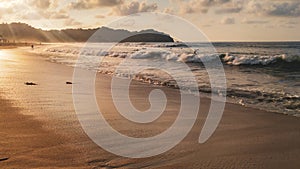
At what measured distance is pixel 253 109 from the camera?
6.84 metres

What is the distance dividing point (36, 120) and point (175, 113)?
2.58 meters

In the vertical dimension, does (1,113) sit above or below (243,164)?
above

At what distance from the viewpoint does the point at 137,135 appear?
4.62 metres

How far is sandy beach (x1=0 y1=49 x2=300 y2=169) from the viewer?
3520 mm

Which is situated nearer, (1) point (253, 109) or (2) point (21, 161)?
(2) point (21, 161)

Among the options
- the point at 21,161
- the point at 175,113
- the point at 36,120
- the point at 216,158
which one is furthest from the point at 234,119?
the point at 21,161

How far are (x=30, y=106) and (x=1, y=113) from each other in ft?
2.57

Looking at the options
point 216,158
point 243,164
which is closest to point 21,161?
point 216,158

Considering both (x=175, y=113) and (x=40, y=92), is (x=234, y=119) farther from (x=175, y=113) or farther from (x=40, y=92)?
(x=40, y=92)

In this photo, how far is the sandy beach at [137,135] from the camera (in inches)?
139

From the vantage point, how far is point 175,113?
20.6 ft

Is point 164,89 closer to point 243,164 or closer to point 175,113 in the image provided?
point 175,113

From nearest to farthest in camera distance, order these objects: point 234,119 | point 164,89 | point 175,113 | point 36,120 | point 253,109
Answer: point 36,120, point 234,119, point 175,113, point 253,109, point 164,89

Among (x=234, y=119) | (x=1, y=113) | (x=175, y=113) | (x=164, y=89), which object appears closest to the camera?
(x=1, y=113)
